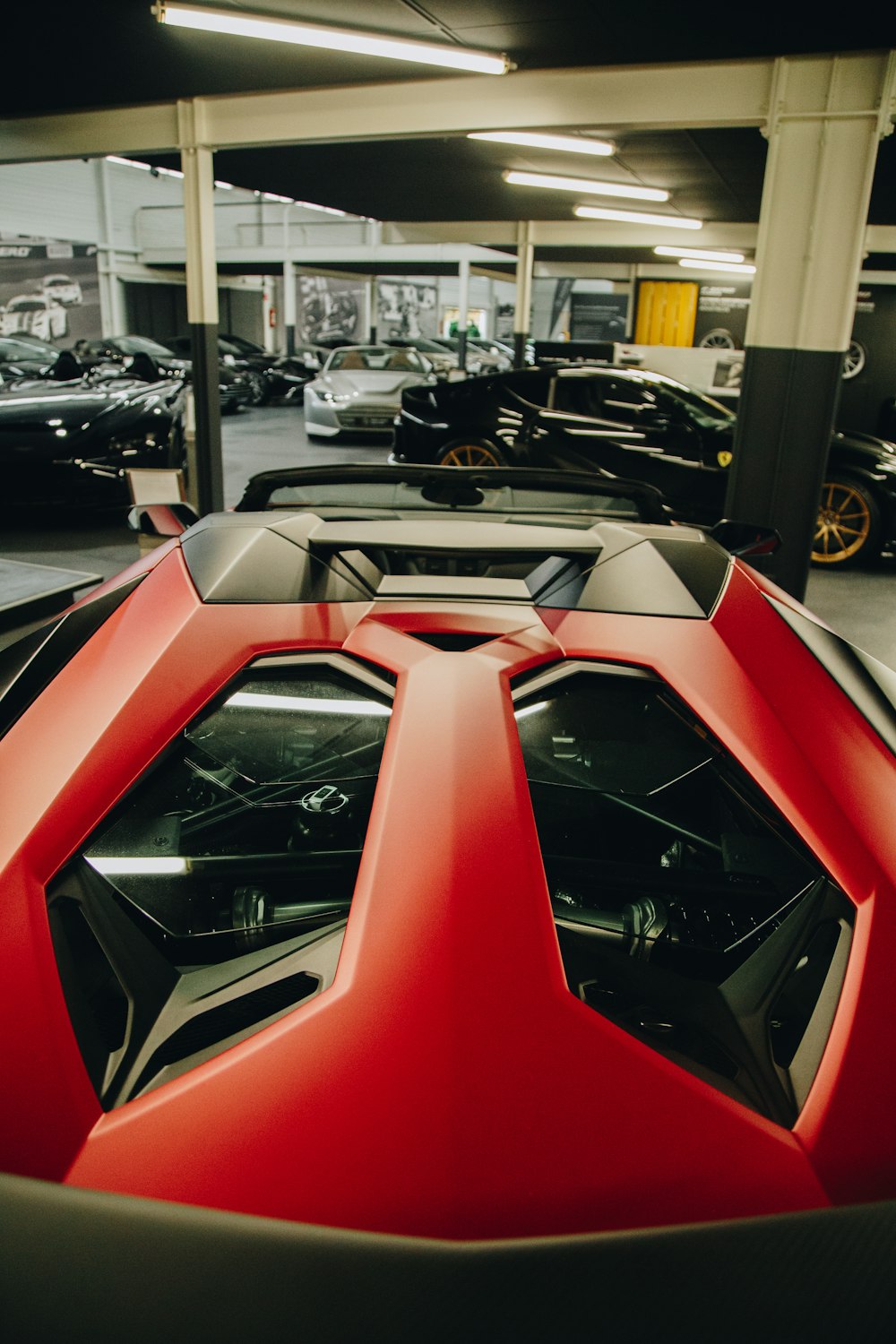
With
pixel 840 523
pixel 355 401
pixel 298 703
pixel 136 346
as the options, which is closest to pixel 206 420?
pixel 355 401

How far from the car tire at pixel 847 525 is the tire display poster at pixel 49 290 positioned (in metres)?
15.6

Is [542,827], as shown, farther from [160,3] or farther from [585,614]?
[160,3]

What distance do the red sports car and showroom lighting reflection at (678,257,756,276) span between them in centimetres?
1637

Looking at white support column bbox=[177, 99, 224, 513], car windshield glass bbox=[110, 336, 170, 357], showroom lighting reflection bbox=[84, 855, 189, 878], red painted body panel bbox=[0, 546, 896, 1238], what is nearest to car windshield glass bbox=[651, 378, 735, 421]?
white support column bbox=[177, 99, 224, 513]

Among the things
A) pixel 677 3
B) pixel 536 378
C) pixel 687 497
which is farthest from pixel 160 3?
pixel 687 497

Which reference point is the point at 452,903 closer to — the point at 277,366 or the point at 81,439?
the point at 81,439

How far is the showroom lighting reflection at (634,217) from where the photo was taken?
→ 37.1ft

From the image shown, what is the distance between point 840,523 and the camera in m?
6.57

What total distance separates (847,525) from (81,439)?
17.9ft

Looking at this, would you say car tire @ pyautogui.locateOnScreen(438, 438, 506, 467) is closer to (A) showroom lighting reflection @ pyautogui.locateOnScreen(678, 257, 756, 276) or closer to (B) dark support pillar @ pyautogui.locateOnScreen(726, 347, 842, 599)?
(B) dark support pillar @ pyautogui.locateOnScreen(726, 347, 842, 599)

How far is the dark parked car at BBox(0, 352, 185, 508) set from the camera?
20.3 ft

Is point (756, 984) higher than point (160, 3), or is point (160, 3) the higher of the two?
point (160, 3)

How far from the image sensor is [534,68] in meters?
5.38

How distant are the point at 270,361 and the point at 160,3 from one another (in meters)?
14.5
